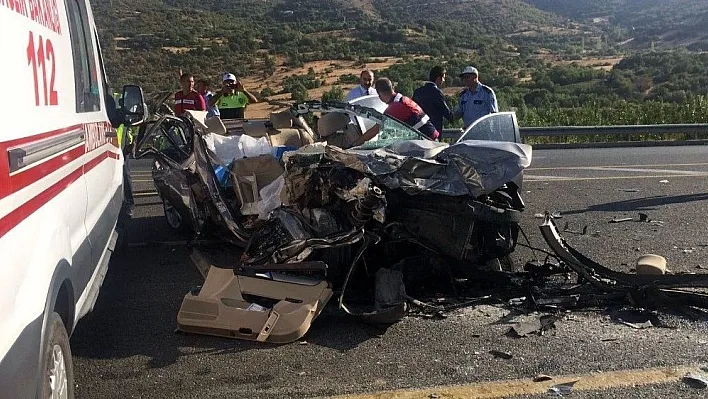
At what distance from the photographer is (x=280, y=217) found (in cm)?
551

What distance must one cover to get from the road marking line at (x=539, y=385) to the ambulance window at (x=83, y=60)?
232cm

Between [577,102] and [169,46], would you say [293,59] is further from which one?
[577,102]

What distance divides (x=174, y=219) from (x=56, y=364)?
15.8 ft

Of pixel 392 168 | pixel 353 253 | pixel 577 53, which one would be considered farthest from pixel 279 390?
pixel 577 53

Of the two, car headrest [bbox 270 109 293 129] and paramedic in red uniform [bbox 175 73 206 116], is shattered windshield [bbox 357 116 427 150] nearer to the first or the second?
car headrest [bbox 270 109 293 129]

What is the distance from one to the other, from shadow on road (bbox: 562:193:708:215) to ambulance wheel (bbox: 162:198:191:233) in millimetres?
4106

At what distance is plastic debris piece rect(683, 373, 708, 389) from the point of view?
3943 millimetres

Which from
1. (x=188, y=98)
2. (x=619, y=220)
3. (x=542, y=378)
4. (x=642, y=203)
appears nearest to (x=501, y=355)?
(x=542, y=378)

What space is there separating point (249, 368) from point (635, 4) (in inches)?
4117

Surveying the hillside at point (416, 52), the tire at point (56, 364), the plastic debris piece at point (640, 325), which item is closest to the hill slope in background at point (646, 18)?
the hillside at point (416, 52)

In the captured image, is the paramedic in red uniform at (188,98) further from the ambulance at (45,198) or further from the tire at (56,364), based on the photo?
the tire at (56,364)

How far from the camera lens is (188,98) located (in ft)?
35.7

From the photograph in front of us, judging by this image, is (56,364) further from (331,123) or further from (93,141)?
(331,123)

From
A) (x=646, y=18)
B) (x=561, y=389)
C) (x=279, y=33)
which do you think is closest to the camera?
(x=561, y=389)
